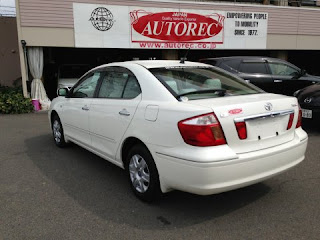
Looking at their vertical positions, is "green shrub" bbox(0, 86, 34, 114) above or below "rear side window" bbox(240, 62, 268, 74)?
below

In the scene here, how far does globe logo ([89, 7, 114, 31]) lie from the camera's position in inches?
435

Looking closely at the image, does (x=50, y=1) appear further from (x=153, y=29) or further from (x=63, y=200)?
(x=63, y=200)

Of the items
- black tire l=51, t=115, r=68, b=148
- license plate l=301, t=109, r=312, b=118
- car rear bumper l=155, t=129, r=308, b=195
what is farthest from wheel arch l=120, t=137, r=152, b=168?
license plate l=301, t=109, r=312, b=118

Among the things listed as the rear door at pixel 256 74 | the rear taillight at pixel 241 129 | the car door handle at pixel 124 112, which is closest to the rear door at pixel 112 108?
the car door handle at pixel 124 112

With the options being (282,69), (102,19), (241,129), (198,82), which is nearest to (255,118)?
(241,129)

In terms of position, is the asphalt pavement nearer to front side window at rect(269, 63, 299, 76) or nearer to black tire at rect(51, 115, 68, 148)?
black tire at rect(51, 115, 68, 148)

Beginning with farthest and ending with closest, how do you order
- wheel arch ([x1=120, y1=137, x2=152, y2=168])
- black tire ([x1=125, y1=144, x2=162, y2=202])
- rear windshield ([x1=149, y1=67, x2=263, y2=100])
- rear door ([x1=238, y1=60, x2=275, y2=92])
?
rear door ([x1=238, y1=60, x2=275, y2=92])
wheel arch ([x1=120, y1=137, x2=152, y2=168])
rear windshield ([x1=149, y1=67, x2=263, y2=100])
black tire ([x1=125, y1=144, x2=162, y2=202])

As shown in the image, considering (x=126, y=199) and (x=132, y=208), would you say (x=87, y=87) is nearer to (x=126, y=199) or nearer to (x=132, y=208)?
(x=126, y=199)

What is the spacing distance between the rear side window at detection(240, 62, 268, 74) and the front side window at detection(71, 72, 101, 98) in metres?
5.41

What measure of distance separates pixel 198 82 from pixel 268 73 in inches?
246

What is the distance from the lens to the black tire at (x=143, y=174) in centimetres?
325

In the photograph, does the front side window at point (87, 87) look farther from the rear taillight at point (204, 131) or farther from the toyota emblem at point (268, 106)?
the toyota emblem at point (268, 106)

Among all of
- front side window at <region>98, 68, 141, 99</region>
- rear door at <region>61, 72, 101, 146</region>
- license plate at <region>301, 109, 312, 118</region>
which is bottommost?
license plate at <region>301, 109, 312, 118</region>

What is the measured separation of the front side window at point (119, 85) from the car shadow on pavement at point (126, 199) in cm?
112
